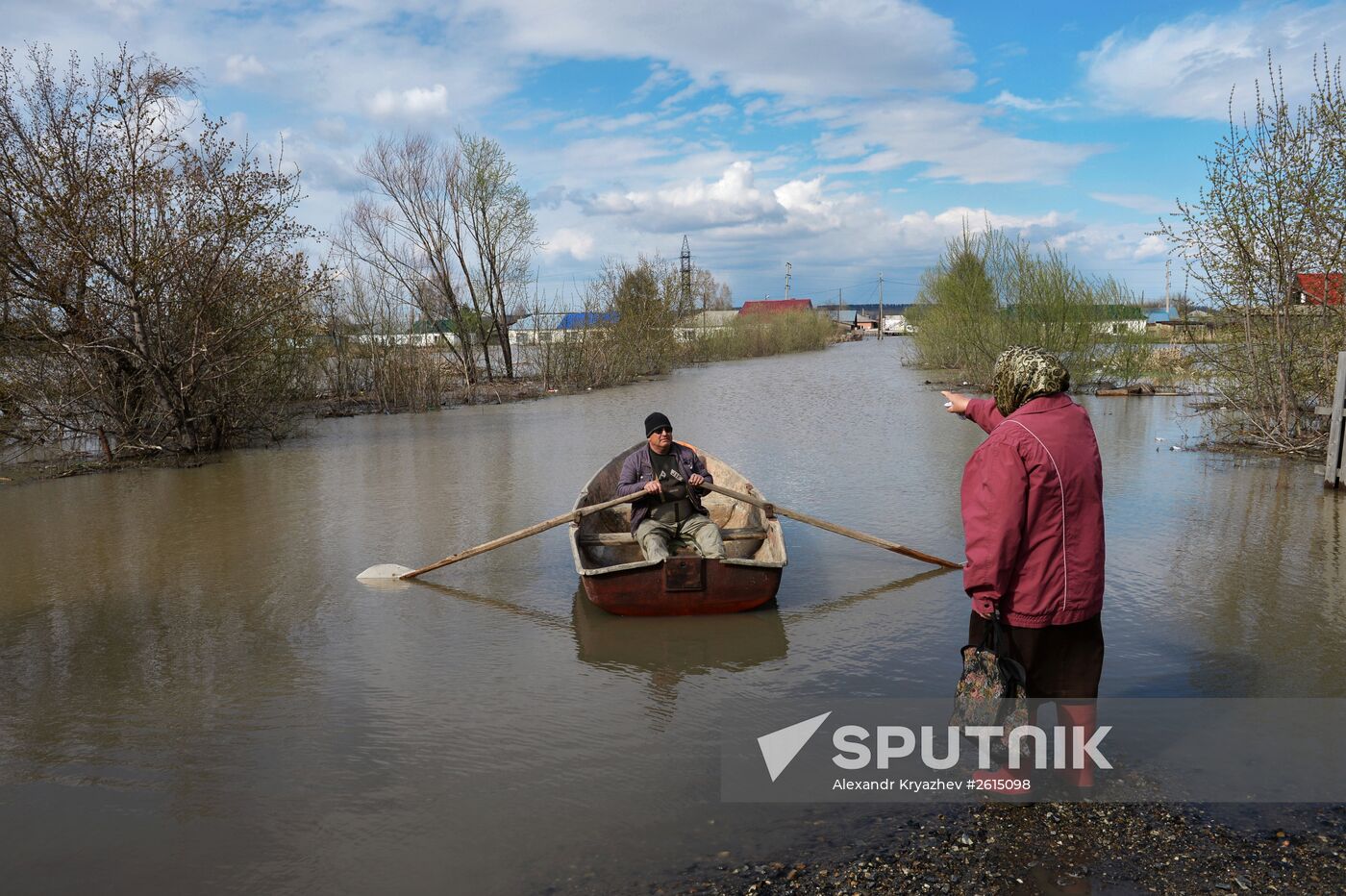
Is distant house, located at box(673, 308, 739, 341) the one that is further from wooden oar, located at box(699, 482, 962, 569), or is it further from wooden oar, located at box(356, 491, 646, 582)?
wooden oar, located at box(699, 482, 962, 569)

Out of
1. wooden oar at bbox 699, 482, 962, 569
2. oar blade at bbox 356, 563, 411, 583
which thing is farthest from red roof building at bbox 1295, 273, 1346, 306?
oar blade at bbox 356, 563, 411, 583

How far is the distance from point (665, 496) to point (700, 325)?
40.3 meters

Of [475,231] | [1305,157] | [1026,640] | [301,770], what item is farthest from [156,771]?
[475,231]

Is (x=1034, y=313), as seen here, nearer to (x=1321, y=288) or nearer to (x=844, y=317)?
(x=1321, y=288)

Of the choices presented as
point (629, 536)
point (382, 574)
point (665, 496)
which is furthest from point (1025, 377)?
point (382, 574)

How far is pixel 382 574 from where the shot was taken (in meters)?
7.73

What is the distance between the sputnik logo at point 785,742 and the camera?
14.2ft

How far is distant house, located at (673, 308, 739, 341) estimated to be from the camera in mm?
42653

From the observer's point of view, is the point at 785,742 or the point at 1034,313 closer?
the point at 785,742

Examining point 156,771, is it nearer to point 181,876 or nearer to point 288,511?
point 181,876

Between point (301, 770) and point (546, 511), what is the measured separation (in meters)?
5.86

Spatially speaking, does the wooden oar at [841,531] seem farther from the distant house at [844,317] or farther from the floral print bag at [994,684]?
the distant house at [844,317]

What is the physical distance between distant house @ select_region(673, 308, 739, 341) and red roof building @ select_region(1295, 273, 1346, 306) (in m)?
28.5

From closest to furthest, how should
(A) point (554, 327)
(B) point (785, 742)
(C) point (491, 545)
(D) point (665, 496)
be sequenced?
(B) point (785, 742), (D) point (665, 496), (C) point (491, 545), (A) point (554, 327)
